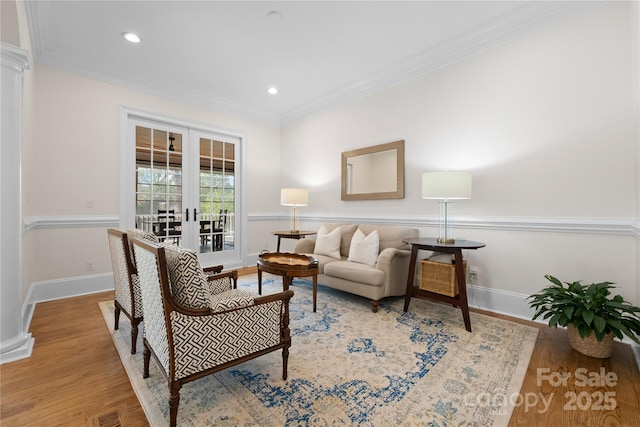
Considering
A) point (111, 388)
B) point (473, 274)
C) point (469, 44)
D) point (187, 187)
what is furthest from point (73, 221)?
point (469, 44)

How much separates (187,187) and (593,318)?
485 cm

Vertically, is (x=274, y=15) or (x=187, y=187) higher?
(x=274, y=15)

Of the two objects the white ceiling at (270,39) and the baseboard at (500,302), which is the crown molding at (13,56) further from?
the baseboard at (500,302)

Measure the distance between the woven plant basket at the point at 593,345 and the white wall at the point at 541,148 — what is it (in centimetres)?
56

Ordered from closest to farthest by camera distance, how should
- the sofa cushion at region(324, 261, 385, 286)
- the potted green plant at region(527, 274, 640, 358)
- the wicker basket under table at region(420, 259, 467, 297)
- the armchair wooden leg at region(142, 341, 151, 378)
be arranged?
1. the armchair wooden leg at region(142, 341, 151, 378)
2. the potted green plant at region(527, 274, 640, 358)
3. the wicker basket under table at region(420, 259, 467, 297)
4. the sofa cushion at region(324, 261, 385, 286)

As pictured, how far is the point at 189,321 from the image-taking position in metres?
1.36

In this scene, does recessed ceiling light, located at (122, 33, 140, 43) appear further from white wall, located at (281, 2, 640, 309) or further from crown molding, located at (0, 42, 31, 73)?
white wall, located at (281, 2, 640, 309)

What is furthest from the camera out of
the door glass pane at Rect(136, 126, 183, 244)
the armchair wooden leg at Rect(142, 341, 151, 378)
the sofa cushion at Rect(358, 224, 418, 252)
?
the door glass pane at Rect(136, 126, 183, 244)

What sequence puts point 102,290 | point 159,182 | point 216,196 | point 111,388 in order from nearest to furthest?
point 111,388, point 102,290, point 159,182, point 216,196

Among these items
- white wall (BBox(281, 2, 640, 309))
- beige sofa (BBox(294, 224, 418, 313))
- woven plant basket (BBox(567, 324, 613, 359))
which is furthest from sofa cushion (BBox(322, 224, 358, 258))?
woven plant basket (BBox(567, 324, 613, 359))

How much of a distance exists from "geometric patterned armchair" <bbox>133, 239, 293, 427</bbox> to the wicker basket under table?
1.66 metres

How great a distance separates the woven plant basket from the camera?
1.93 m

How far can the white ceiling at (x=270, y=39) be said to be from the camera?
255 cm

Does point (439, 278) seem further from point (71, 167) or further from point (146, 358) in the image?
point (71, 167)
